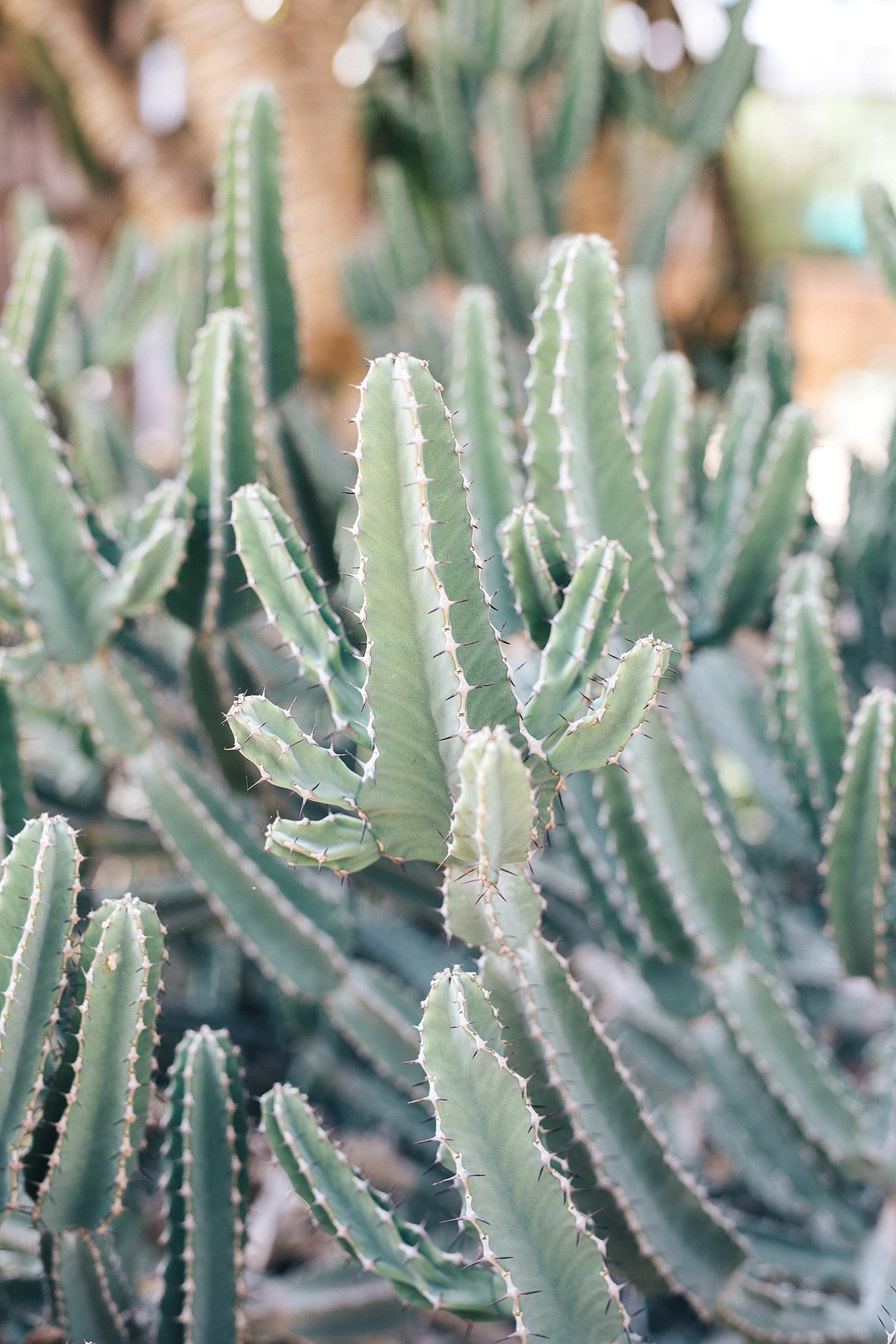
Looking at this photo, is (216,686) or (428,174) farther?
(428,174)

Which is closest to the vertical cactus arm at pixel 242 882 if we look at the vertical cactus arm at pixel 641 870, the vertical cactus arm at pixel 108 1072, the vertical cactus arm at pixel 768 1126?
the vertical cactus arm at pixel 108 1072

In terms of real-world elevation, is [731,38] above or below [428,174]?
below

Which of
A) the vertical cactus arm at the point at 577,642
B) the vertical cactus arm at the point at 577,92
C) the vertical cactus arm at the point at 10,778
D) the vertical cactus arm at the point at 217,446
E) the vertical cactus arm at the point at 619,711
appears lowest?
the vertical cactus arm at the point at 619,711

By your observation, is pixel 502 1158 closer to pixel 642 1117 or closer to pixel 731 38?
pixel 642 1117

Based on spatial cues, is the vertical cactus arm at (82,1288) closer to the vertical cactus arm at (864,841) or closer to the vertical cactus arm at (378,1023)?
the vertical cactus arm at (378,1023)

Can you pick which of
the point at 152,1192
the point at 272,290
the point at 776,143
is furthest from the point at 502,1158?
the point at 776,143

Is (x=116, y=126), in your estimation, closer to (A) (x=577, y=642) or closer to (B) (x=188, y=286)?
(B) (x=188, y=286)

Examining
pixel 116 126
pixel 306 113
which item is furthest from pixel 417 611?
pixel 116 126
